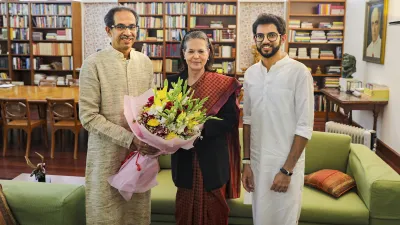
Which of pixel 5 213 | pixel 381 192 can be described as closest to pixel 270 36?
pixel 381 192

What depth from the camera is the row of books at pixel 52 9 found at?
9820mm

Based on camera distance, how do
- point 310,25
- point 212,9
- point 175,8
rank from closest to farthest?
point 310,25, point 212,9, point 175,8

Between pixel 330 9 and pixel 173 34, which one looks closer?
pixel 330 9

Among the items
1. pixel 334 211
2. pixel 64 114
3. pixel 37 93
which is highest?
pixel 37 93

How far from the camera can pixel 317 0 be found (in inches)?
351

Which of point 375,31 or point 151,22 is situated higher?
point 151,22

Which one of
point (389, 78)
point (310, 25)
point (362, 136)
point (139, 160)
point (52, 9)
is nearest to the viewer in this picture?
point (139, 160)

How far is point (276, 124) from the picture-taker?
2.31 meters

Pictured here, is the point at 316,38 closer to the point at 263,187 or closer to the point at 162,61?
the point at 162,61

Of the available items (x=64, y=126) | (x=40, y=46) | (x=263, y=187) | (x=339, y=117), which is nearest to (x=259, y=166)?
(x=263, y=187)

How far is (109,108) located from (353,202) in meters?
1.99

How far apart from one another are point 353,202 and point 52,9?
8462 mm

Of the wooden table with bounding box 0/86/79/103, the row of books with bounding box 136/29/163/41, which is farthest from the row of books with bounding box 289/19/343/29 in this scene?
the wooden table with bounding box 0/86/79/103

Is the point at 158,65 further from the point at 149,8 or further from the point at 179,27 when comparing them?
the point at 149,8
